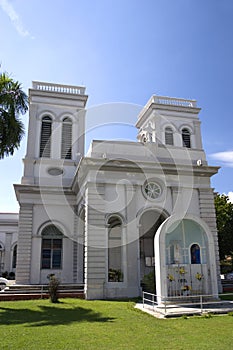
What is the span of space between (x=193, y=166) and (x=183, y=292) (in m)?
9.10

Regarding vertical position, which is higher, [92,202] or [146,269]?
[92,202]

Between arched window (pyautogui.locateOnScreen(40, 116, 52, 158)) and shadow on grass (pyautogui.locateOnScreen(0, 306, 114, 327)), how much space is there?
14821 mm

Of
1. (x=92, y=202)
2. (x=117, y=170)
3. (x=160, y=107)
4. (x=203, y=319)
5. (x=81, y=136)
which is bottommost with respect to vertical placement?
(x=203, y=319)

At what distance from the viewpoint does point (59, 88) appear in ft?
96.4

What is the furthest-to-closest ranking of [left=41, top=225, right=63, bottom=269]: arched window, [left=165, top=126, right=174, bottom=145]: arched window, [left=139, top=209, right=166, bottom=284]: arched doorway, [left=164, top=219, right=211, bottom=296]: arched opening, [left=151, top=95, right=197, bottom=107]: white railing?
1. [left=151, top=95, right=197, bottom=107]: white railing
2. [left=165, top=126, right=174, bottom=145]: arched window
3. [left=41, top=225, right=63, bottom=269]: arched window
4. [left=139, top=209, right=166, bottom=284]: arched doorway
5. [left=164, top=219, right=211, bottom=296]: arched opening

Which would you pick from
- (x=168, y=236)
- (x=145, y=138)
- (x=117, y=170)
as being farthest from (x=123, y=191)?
(x=145, y=138)

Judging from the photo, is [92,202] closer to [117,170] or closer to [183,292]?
[117,170]

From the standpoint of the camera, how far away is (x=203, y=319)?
441 inches

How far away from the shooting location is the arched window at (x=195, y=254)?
621 inches

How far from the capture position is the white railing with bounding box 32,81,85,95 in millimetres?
28859

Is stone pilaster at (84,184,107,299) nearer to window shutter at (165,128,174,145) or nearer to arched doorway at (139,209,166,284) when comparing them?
arched doorway at (139,209,166,284)

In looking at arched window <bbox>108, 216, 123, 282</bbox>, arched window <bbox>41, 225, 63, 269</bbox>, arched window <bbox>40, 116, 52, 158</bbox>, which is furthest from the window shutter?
arched window <bbox>41, 225, 63, 269</bbox>

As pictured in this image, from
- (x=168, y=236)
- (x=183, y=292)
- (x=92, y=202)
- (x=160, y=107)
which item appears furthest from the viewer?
(x=160, y=107)

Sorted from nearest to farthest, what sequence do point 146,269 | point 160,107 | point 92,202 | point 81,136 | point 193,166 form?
1. point 92,202
2. point 193,166
3. point 146,269
4. point 81,136
5. point 160,107
